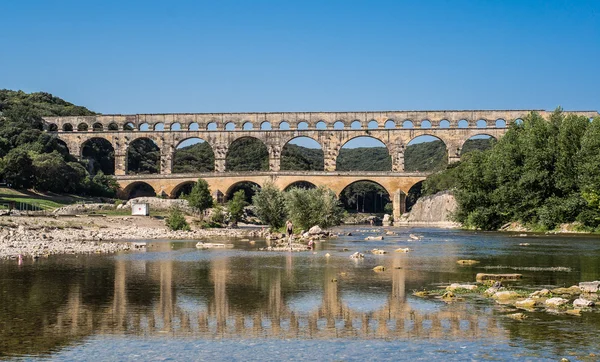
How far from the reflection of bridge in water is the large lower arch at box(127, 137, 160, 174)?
91110 mm

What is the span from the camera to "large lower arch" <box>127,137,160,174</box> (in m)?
105

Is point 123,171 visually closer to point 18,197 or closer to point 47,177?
point 47,177

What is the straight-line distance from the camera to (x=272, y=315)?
1320 centimetres

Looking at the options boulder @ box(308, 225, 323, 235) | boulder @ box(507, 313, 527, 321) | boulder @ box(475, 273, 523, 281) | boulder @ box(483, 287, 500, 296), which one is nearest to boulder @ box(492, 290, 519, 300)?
boulder @ box(483, 287, 500, 296)

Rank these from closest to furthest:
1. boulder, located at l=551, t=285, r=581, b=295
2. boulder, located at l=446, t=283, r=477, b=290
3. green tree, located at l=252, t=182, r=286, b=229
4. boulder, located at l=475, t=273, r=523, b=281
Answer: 1. boulder, located at l=551, t=285, r=581, b=295
2. boulder, located at l=446, t=283, r=477, b=290
3. boulder, located at l=475, t=273, r=523, b=281
4. green tree, located at l=252, t=182, r=286, b=229

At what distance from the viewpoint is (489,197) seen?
49.2 meters

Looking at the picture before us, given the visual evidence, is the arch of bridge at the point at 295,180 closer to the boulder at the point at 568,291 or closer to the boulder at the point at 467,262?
the boulder at the point at 467,262

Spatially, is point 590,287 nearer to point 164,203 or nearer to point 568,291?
point 568,291

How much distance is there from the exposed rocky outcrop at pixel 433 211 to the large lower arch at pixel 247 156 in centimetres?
3717

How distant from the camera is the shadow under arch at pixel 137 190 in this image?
287ft

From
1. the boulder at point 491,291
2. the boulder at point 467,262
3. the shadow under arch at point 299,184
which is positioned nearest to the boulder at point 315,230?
the boulder at point 467,262

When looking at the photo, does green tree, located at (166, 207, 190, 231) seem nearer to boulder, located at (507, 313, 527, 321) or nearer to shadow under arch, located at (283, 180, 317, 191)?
shadow under arch, located at (283, 180, 317, 191)

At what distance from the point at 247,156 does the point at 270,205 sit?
2787 inches

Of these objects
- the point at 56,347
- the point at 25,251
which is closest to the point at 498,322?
the point at 56,347
